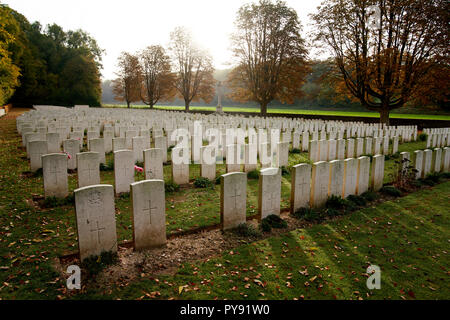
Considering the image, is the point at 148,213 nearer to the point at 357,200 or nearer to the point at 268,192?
the point at 268,192

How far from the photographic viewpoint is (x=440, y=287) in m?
3.01

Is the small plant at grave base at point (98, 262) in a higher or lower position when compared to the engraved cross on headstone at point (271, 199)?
lower

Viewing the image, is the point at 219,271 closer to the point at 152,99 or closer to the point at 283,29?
the point at 283,29

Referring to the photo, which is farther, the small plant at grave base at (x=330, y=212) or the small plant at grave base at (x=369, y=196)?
the small plant at grave base at (x=369, y=196)

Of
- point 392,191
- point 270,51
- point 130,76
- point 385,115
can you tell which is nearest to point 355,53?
point 385,115

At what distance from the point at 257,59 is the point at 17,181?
24644mm

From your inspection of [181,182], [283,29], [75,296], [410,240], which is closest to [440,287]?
[410,240]

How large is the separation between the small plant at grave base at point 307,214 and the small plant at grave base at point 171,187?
→ 281cm

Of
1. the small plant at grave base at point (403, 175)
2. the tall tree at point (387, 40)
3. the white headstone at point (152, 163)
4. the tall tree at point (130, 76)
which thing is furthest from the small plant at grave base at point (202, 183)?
the tall tree at point (130, 76)

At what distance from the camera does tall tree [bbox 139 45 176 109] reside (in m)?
40.8

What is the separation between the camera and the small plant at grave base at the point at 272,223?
14.0ft

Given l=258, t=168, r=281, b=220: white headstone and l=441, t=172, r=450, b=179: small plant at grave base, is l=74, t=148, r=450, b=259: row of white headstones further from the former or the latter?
l=441, t=172, r=450, b=179: small plant at grave base

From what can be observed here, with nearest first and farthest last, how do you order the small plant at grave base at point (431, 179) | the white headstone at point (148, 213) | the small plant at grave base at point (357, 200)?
the white headstone at point (148, 213)
the small plant at grave base at point (357, 200)
the small plant at grave base at point (431, 179)

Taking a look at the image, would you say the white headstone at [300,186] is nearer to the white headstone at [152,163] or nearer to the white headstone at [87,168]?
the white headstone at [152,163]
